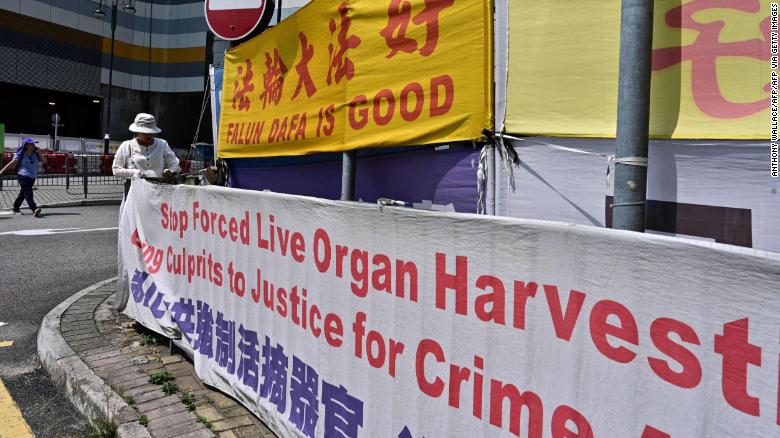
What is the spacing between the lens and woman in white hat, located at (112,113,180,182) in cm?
592

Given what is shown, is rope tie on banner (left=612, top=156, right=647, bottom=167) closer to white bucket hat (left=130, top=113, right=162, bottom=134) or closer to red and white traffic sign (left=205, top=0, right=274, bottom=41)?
red and white traffic sign (left=205, top=0, right=274, bottom=41)

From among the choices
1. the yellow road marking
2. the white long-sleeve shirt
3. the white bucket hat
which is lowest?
the yellow road marking

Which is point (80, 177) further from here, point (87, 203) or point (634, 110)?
point (634, 110)

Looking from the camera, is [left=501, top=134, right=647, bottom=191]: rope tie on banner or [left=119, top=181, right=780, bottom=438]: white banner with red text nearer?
[left=119, top=181, right=780, bottom=438]: white banner with red text

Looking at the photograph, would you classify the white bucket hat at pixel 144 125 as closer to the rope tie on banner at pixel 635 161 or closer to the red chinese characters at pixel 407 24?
the red chinese characters at pixel 407 24

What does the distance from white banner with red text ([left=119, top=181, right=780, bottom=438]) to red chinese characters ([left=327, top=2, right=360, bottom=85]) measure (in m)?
1.01

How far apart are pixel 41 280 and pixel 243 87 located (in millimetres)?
3617

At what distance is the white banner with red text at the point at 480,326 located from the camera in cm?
141

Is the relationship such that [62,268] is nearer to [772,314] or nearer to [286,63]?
[286,63]

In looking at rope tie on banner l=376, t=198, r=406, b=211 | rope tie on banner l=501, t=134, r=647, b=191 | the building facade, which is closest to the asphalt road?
rope tie on banner l=376, t=198, r=406, b=211

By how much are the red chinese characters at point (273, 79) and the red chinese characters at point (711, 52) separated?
302 cm

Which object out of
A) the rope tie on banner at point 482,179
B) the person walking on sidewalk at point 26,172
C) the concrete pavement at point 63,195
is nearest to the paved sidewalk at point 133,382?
the rope tie on banner at point 482,179

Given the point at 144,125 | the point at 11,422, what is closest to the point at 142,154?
the point at 144,125

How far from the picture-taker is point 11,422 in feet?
11.2
